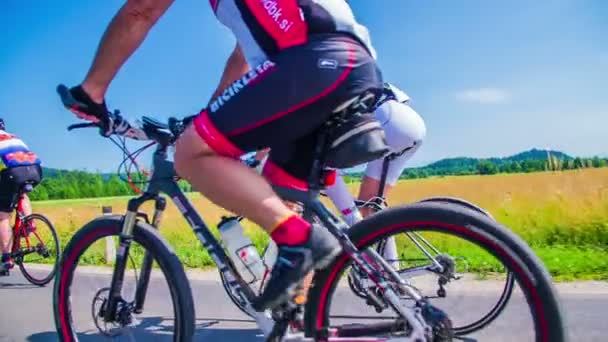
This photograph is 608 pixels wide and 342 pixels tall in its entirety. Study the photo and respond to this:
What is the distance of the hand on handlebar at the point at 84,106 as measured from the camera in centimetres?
206

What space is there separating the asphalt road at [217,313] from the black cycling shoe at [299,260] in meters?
0.33

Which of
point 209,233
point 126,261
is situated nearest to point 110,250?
point 126,261

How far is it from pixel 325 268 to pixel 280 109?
602 millimetres

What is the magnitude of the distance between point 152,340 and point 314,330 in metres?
1.14

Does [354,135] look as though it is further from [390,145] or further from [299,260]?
[390,145]

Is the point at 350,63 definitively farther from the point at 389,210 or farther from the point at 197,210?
the point at 197,210

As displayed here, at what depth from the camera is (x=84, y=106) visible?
2.09 meters

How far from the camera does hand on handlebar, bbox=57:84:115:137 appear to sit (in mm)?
2064

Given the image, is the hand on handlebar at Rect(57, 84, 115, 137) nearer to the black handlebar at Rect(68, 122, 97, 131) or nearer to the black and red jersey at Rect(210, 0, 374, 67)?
the black handlebar at Rect(68, 122, 97, 131)

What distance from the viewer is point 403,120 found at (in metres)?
3.08

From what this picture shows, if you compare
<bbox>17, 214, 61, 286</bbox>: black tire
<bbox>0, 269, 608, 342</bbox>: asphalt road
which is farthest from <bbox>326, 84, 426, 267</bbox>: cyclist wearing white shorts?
<bbox>17, 214, 61, 286</bbox>: black tire

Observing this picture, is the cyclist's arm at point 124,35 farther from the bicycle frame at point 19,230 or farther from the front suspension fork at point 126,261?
the bicycle frame at point 19,230

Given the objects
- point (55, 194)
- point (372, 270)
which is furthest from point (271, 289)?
point (55, 194)

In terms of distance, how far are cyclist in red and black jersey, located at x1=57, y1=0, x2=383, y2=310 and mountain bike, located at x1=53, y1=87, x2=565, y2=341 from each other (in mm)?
108
